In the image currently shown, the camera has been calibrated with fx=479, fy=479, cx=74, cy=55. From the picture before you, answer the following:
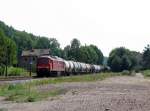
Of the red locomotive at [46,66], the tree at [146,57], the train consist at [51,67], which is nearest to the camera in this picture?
the red locomotive at [46,66]

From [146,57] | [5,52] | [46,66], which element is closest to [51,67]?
[46,66]

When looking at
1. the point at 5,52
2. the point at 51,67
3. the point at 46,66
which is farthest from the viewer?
the point at 5,52

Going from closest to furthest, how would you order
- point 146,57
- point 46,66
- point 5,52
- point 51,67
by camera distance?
point 46,66
point 51,67
point 5,52
point 146,57

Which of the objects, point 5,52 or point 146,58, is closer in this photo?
point 5,52

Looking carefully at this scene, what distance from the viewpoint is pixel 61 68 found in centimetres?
7169

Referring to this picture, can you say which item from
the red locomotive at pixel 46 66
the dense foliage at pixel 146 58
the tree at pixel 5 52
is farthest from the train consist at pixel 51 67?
the dense foliage at pixel 146 58

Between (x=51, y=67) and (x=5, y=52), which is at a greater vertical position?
(x=5, y=52)

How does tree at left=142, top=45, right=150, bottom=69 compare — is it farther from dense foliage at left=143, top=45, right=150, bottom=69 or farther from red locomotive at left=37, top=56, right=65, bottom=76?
red locomotive at left=37, top=56, right=65, bottom=76

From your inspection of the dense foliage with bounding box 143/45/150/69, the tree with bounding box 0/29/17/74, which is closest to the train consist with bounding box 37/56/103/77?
the tree with bounding box 0/29/17/74

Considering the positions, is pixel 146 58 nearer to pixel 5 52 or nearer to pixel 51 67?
pixel 5 52

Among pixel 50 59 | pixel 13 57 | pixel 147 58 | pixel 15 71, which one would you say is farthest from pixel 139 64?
pixel 50 59

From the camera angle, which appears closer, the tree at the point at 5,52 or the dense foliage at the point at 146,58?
the tree at the point at 5,52

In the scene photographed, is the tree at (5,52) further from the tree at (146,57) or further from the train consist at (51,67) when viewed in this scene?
the tree at (146,57)

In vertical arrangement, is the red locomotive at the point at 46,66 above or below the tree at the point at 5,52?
below
